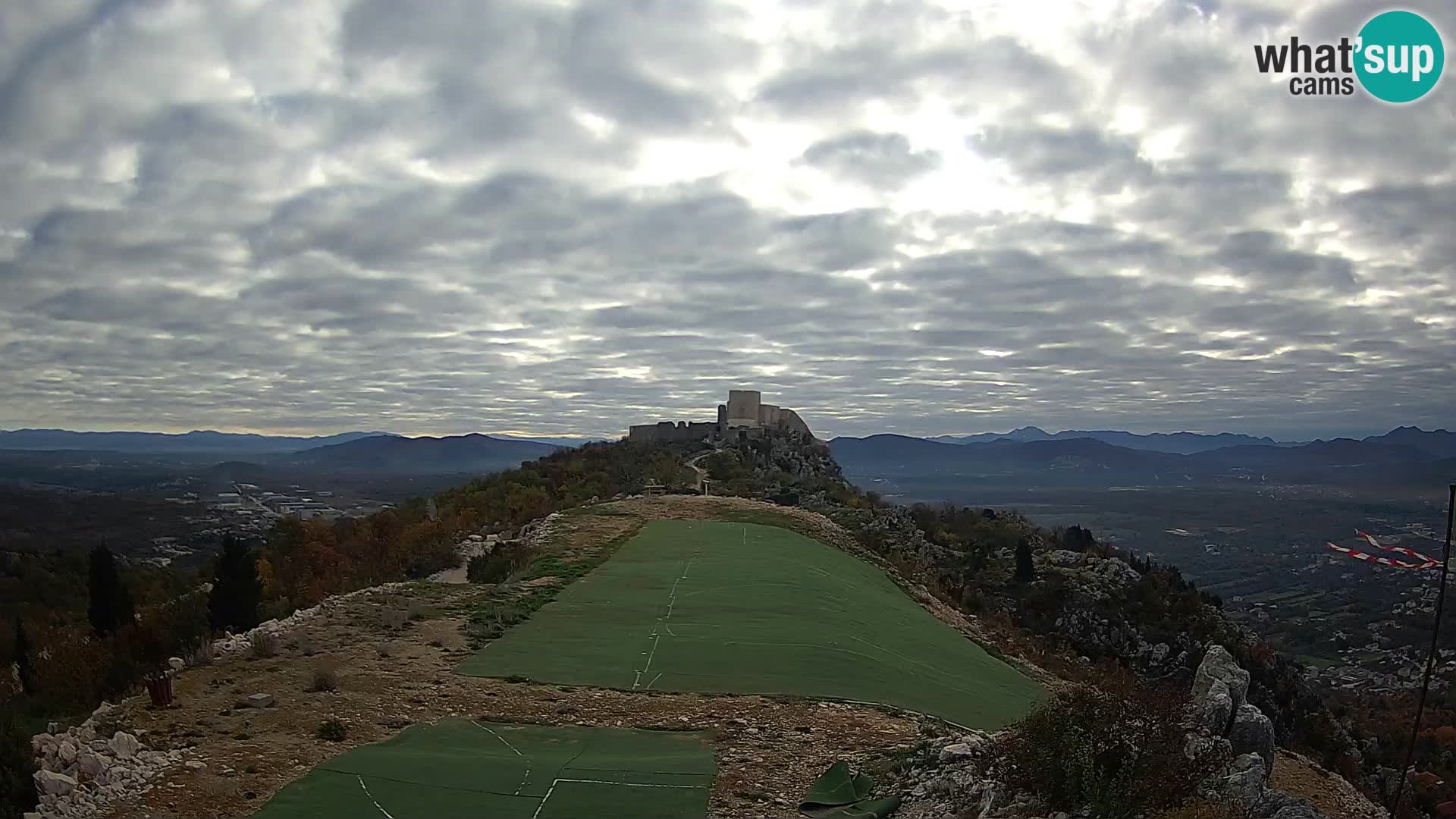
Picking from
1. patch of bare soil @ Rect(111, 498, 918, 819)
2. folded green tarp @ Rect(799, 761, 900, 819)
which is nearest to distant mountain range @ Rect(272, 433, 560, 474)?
patch of bare soil @ Rect(111, 498, 918, 819)

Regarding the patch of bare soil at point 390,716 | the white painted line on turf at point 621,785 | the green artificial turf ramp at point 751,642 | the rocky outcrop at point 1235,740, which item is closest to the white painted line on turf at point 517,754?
the white painted line on turf at point 621,785

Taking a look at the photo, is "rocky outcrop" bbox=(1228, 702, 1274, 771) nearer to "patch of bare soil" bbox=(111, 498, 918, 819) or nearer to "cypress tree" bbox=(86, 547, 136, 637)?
"patch of bare soil" bbox=(111, 498, 918, 819)

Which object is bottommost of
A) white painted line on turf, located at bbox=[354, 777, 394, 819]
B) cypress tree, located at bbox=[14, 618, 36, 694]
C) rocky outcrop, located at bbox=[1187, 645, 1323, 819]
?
cypress tree, located at bbox=[14, 618, 36, 694]

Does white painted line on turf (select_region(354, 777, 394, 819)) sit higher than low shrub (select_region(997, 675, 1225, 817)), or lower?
lower

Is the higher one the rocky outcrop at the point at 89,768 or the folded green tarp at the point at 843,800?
the rocky outcrop at the point at 89,768

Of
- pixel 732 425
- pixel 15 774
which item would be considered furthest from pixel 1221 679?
pixel 732 425

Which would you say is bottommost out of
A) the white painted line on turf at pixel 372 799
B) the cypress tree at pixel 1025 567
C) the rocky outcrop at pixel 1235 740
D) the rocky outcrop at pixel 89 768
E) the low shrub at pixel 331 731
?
the cypress tree at pixel 1025 567

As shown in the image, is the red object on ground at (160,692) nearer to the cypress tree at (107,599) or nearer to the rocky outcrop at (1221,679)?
the rocky outcrop at (1221,679)
